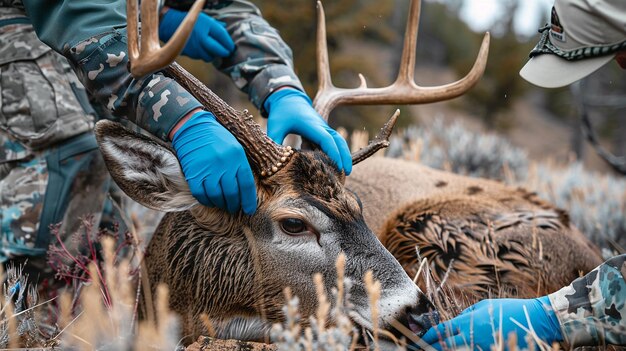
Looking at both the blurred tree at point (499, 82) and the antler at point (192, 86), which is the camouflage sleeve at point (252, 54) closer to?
the antler at point (192, 86)

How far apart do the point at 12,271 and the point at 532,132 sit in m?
33.9

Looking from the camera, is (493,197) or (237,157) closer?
(237,157)

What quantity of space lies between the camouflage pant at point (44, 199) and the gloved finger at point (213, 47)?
0.89 m

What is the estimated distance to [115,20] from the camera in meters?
3.20

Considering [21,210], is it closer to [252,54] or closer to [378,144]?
[252,54]

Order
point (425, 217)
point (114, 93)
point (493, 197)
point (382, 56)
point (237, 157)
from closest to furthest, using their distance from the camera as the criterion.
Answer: point (237, 157) → point (114, 93) → point (425, 217) → point (493, 197) → point (382, 56)

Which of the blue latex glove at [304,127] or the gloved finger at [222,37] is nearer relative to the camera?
the blue latex glove at [304,127]

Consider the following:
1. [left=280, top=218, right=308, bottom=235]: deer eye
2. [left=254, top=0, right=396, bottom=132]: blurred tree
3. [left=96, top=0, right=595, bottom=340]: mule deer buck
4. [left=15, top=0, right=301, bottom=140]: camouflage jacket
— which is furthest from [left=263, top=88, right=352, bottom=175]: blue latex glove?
[left=254, top=0, right=396, bottom=132]: blurred tree

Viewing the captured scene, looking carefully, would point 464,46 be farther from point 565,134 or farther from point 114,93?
point 114,93

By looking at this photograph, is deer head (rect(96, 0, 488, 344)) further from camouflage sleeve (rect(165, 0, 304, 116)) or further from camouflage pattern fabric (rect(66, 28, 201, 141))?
camouflage sleeve (rect(165, 0, 304, 116))

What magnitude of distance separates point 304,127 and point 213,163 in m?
0.77

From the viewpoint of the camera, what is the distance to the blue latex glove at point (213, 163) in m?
2.90

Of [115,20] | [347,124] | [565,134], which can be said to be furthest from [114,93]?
[565,134]

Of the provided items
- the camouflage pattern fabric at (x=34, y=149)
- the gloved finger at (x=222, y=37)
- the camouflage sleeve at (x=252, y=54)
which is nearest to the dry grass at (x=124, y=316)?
the camouflage pattern fabric at (x=34, y=149)
